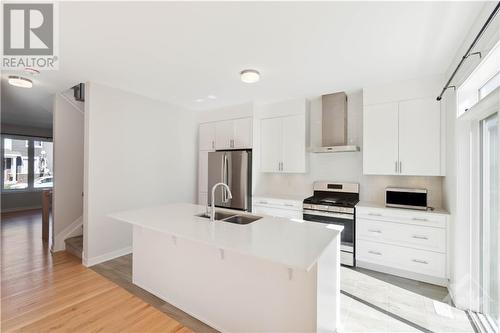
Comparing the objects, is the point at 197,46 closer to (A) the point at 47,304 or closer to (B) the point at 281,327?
(B) the point at 281,327

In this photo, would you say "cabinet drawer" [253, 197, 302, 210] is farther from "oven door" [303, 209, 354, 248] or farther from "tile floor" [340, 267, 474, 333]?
"tile floor" [340, 267, 474, 333]

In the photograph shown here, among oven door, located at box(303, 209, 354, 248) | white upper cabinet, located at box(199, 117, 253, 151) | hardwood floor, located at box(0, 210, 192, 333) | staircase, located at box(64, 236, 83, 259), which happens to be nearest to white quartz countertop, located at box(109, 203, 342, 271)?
hardwood floor, located at box(0, 210, 192, 333)

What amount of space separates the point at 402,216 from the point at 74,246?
191 inches

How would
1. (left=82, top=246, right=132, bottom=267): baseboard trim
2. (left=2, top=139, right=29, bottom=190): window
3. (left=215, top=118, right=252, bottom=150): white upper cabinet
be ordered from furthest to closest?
(left=2, top=139, right=29, bottom=190): window < (left=215, top=118, right=252, bottom=150): white upper cabinet < (left=82, top=246, right=132, bottom=267): baseboard trim

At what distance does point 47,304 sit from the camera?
226 centimetres

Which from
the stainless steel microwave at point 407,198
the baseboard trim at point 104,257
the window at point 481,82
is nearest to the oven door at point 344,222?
the stainless steel microwave at point 407,198

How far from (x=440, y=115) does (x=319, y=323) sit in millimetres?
2895

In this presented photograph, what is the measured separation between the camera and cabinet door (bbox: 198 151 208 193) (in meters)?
4.75

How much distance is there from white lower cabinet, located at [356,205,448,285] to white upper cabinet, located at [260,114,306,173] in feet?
4.18

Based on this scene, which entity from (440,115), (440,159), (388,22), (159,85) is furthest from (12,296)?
(440,115)

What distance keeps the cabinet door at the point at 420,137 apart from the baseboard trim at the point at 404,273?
1.26 metres

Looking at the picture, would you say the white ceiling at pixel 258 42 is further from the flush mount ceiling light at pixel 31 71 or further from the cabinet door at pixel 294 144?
the cabinet door at pixel 294 144

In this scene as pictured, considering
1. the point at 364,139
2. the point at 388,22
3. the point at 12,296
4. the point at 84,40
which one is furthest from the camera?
the point at 364,139

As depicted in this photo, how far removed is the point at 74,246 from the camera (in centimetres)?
357
